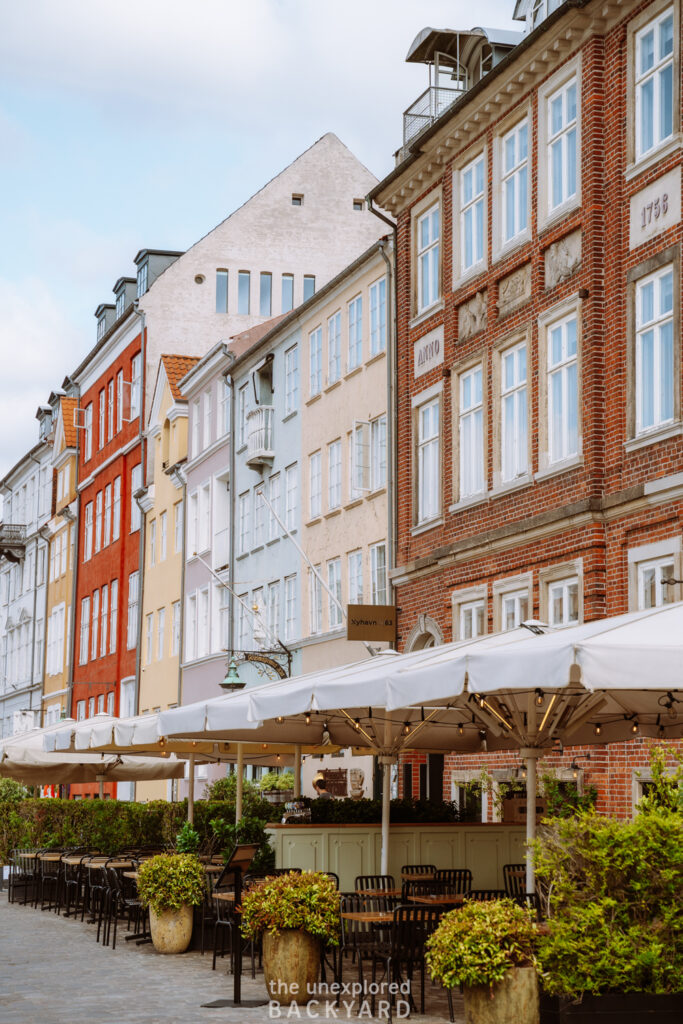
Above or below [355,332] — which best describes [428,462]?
below

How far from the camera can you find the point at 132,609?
5334cm

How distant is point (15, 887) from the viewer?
29109mm

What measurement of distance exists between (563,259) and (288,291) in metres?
27.8

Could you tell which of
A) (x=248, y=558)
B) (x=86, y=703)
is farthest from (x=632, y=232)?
(x=86, y=703)

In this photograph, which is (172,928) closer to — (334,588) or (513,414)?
(513,414)

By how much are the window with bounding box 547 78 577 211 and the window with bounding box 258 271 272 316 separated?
26574mm

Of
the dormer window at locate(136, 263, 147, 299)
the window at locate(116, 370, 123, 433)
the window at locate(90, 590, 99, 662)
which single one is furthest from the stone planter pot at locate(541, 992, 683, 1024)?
the window at locate(90, 590, 99, 662)

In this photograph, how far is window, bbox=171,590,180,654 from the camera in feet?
154

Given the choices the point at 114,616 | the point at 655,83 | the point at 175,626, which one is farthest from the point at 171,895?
the point at 114,616

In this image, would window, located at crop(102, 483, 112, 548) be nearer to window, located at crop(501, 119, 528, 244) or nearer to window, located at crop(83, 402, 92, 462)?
window, located at crop(83, 402, 92, 462)

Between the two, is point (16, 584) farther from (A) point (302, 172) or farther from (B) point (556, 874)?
(B) point (556, 874)

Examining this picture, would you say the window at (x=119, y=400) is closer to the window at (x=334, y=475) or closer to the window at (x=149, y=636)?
the window at (x=149, y=636)

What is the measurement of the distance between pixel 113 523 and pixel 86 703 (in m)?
7.37

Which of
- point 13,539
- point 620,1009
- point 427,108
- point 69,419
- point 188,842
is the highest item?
point 69,419
